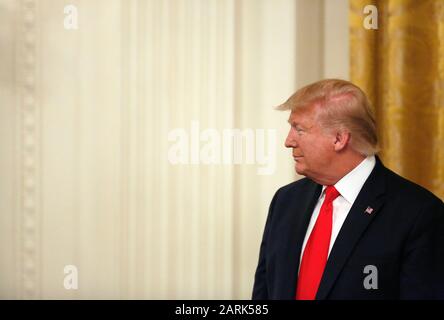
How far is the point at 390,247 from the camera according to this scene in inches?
58.9

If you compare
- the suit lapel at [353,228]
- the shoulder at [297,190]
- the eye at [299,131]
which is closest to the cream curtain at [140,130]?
the shoulder at [297,190]

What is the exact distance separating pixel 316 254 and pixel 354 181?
0.22 meters

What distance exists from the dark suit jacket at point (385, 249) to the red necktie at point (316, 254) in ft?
0.07

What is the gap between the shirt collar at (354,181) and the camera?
1.61 meters

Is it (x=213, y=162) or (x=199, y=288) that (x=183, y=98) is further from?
(x=199, y=288)

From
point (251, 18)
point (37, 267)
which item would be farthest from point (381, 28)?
point (37, 267)

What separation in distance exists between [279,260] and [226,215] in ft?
2.73

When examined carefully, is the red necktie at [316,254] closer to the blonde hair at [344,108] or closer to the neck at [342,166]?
the neck at [342,166]

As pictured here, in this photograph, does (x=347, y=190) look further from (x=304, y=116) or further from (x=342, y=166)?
(x=304, y=116)

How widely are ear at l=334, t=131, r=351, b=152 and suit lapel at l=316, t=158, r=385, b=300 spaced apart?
0.40 ft

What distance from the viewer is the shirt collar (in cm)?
161

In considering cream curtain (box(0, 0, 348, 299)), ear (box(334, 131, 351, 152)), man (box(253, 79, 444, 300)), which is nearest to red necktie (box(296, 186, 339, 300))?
man (box(253, 79, 444, 300))
